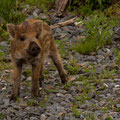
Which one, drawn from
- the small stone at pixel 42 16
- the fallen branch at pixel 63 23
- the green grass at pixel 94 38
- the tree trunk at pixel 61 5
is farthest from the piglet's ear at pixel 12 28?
the tree trunk at pixel 61 5

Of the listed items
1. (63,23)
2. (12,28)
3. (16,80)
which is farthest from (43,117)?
(63,23)

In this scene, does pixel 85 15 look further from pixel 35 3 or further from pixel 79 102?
pixel 79 102

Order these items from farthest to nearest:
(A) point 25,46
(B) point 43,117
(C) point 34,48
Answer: (A) point 25,46, (C) point 34,48, (B) point 43,117

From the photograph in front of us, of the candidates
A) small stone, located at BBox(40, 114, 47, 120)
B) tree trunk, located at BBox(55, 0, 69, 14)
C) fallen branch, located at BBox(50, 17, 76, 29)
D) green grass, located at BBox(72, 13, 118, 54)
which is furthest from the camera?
tree trunk, located at BBox(55, 0, 69, 14)

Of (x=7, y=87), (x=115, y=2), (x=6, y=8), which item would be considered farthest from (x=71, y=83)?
(x=115, y=2)

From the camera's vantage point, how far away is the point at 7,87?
616cm

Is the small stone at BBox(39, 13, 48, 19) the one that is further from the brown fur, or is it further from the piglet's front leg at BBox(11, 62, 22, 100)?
the piglet's front leg at BBox(11, 62, 22, 100)

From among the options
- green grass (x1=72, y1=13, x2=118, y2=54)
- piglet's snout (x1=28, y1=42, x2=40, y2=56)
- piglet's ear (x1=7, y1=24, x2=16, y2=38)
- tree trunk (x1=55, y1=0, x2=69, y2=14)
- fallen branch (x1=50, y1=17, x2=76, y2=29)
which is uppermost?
tree trunk (x1=55, y1=0, x2=69, y2=14)

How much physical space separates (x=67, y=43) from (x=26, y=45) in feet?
10.6

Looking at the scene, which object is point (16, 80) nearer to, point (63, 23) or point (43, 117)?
point (43, 117)

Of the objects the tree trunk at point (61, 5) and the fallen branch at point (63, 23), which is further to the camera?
the tree trunk at point (61, 5)

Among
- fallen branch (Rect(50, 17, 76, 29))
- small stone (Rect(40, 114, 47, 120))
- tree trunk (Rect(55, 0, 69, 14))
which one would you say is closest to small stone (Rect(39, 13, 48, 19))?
tree trunk (Rect(55, 0, 69, 14))

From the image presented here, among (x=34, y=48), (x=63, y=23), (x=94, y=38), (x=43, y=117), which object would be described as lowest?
(x=43, y=117)

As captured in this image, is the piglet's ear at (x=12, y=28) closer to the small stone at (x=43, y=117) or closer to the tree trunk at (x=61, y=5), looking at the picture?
the small stone at (x=43, y=117)
